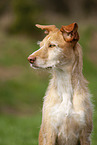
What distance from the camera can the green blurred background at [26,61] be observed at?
13070 mm

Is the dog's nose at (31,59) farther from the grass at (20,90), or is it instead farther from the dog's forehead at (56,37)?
the grass at (20,90)

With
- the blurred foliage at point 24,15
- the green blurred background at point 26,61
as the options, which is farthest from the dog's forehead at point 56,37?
the blurred foliage at point 24,15

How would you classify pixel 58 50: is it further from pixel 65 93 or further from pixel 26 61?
pixel 26 61

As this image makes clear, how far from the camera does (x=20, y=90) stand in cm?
2072

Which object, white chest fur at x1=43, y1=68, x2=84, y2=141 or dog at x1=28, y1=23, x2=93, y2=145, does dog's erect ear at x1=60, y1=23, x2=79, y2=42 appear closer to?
dog at x1=28, y1=23, x2=93, y2=145

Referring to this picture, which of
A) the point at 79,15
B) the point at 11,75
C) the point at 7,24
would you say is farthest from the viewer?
the point at 79,15

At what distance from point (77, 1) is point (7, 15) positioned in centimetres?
884

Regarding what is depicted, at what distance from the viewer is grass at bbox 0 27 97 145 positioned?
1170 centimetres

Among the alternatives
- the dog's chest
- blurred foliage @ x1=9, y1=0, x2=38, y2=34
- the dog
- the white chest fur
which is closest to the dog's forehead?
the dog

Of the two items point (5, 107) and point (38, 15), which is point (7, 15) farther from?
point (5, 107)

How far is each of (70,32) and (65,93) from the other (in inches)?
35.7

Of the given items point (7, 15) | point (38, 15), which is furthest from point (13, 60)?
point (7, 15)

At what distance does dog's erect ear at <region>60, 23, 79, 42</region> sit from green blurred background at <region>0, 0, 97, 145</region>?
2406 millimetres

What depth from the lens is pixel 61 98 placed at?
5.49m
